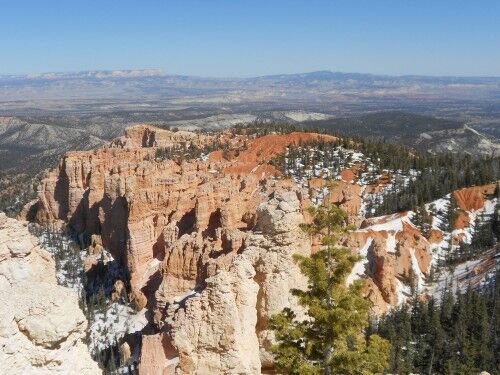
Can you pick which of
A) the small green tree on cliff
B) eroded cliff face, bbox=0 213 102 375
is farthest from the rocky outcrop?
eroded cliff face, bbox=0 213 102 375

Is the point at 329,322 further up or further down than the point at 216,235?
further up

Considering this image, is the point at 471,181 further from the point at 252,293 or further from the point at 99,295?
the point at 252,293

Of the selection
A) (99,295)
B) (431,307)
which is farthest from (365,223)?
(99,295)

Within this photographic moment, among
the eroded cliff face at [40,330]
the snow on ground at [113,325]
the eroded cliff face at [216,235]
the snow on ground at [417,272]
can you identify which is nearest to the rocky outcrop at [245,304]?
the eroded cliff face at [216,235]

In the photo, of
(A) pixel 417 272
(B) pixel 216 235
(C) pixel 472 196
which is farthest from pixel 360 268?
(C) pixel 472 196

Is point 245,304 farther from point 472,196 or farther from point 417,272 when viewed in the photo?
point 472,196
